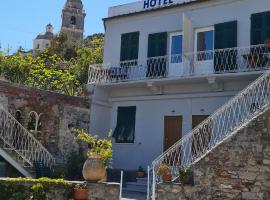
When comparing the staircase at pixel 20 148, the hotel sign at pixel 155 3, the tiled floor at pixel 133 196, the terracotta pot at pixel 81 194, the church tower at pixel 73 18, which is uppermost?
the church tower at pixel 73 18

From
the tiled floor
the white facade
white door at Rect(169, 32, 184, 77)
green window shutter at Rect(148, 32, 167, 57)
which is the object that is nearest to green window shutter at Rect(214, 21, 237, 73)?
the white facade

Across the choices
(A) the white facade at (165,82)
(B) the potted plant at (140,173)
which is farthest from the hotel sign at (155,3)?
(B) the potted plant at (140,173)

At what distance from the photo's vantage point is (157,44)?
61.5 ft

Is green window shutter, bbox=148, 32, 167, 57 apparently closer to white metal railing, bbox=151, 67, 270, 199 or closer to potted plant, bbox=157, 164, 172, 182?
white metal railing, bbox=151, 67, 270, 199

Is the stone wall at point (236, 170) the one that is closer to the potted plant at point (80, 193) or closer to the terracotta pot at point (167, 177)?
the terracotta pot at point (167, 177)

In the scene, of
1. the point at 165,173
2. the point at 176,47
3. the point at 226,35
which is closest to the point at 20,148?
the point at 165,173

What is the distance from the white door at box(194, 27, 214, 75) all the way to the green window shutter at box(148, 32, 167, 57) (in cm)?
146

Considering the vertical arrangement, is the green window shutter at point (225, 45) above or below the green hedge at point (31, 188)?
above

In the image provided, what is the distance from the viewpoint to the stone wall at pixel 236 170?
425 inches

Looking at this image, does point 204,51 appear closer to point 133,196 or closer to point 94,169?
point 133,196

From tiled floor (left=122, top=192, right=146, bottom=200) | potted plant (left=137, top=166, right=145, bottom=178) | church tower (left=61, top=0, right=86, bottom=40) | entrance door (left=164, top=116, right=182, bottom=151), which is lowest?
tiled floor (left=122, top=192, right=146, bottom=200)

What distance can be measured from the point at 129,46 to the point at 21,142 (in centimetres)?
678

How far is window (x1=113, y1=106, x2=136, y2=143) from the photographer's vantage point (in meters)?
18.7

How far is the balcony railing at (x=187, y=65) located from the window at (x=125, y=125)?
146 cm
